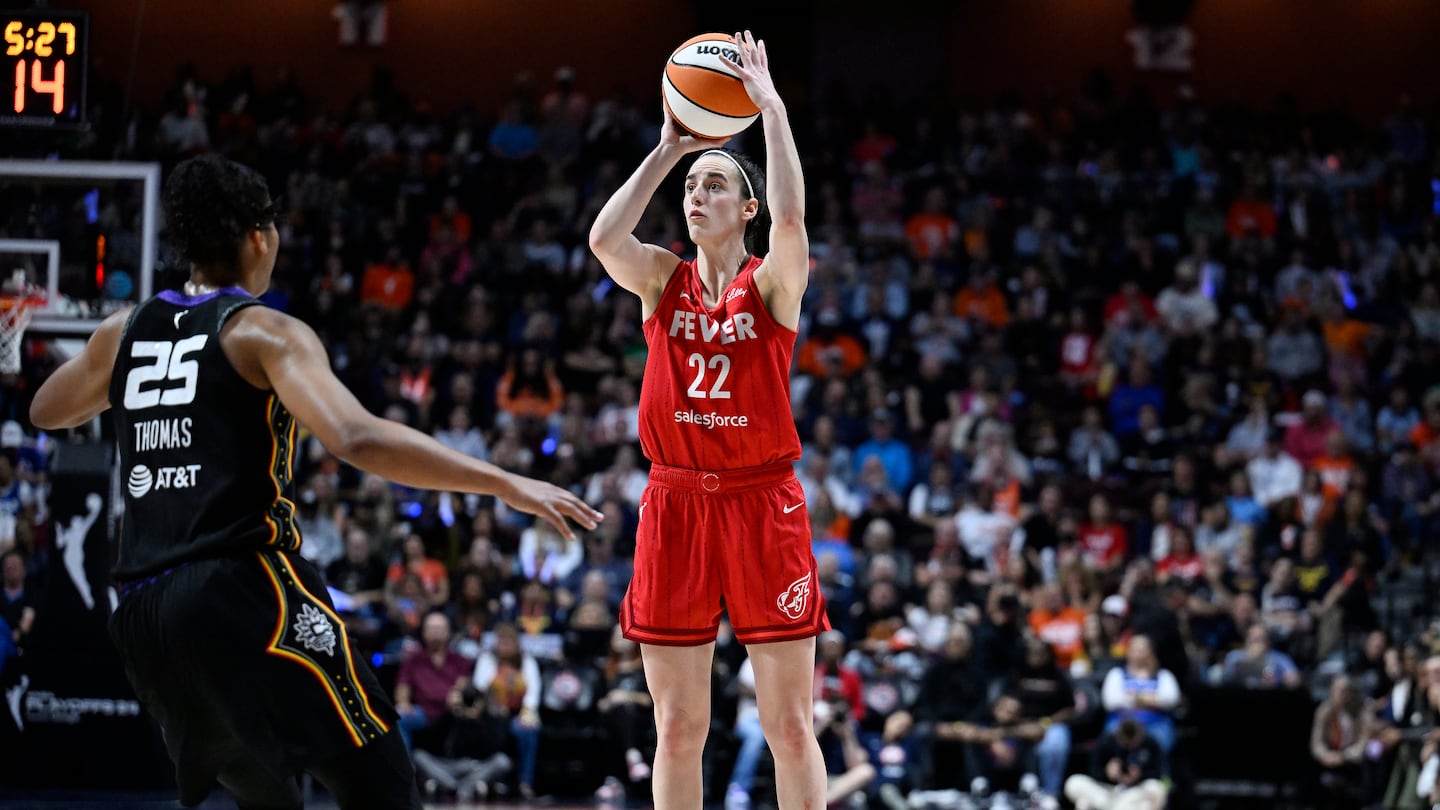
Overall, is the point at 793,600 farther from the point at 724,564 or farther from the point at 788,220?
the point at 788,220

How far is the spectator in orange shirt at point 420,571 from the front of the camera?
12.5m

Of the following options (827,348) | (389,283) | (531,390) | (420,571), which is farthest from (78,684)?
(827,348)

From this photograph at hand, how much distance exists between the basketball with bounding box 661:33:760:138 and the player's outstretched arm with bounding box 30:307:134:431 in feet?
7.11

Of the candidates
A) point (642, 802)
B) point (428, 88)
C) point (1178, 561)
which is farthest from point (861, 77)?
point (642, 802)

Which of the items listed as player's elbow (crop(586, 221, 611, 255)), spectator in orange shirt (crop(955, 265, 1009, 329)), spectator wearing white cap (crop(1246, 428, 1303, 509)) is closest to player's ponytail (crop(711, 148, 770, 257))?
player's elbow (crop(586, 221, 611, 255))

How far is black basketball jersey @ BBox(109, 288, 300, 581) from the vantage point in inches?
144

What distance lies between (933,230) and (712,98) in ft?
39.9

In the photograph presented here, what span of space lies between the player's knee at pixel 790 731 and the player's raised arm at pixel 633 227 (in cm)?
143

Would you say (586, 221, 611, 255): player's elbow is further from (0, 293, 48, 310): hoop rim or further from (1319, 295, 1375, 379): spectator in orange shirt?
(1319, 295, 1375, 379): spectator in orange shirt

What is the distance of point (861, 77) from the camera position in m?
20.5

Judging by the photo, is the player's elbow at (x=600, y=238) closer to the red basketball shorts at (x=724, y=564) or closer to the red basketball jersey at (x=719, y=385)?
the red basketball jersey at (x=719, y=385)

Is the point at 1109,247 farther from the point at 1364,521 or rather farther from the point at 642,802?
the point at 642,802

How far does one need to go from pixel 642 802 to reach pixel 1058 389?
631cm

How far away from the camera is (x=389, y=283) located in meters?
16.5
